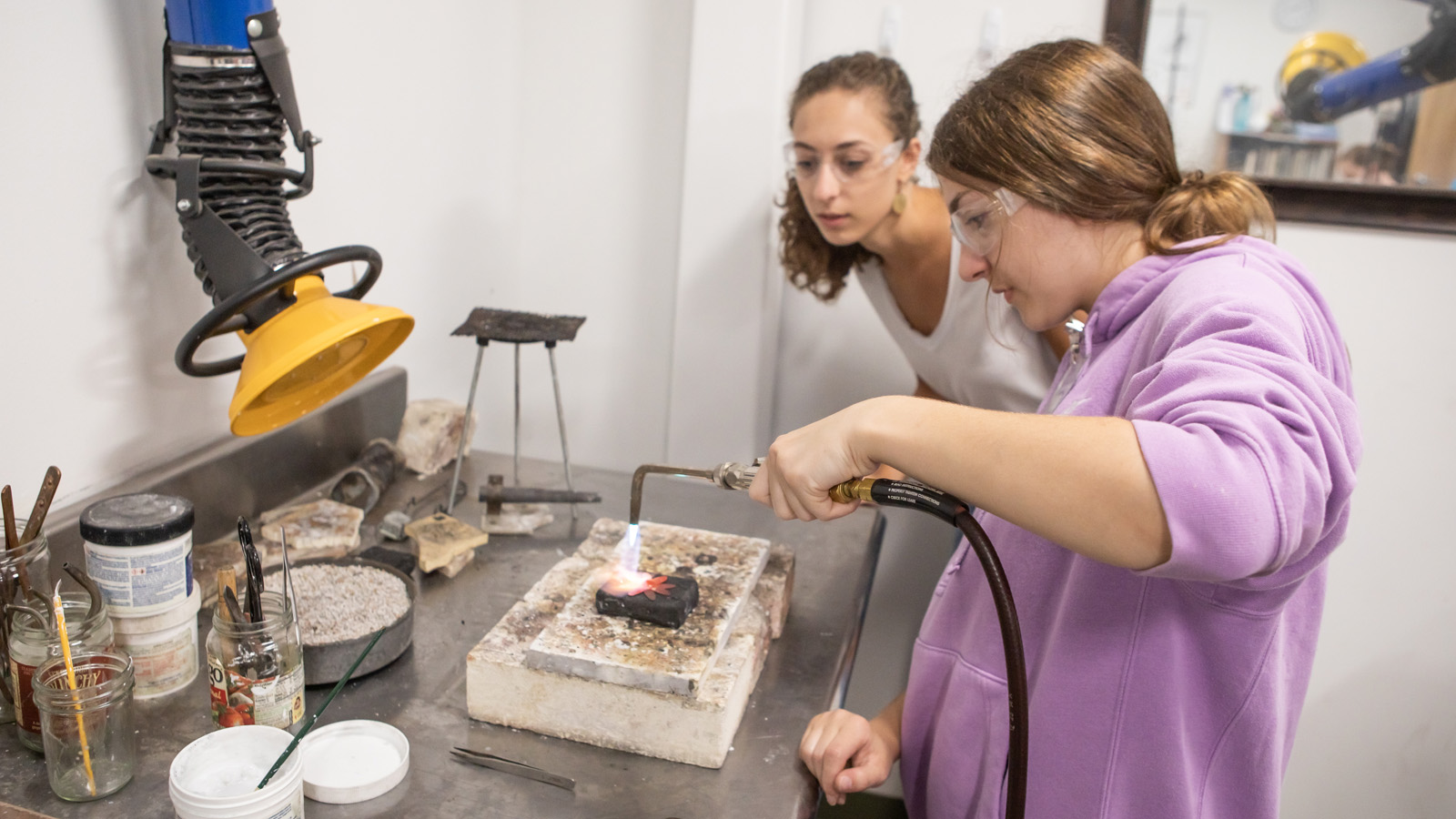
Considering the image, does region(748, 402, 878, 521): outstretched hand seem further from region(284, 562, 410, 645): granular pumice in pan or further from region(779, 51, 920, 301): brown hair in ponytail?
region(779, 51, 920, 301): brown hair in ponytail

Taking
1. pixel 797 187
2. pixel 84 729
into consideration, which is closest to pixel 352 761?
pixel 84 729

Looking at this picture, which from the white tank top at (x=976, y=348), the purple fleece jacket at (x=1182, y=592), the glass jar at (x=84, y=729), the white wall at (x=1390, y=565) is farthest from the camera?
the white wall at (x=1390, y=565)

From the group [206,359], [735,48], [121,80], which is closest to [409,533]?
[206,359]

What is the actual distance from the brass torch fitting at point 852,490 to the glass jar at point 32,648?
2.56 ft

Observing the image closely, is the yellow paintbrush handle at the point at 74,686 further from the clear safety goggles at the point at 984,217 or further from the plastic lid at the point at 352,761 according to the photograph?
the clear safety goggles at the point at 984,217

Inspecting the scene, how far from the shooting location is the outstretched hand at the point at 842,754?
1051 mm

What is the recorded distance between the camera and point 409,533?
1437 mm

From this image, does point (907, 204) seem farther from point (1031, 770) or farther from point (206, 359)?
point (206, 359)

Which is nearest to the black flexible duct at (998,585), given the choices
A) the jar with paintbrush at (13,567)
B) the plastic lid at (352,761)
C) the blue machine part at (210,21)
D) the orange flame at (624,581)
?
the orange flame at (624,581)

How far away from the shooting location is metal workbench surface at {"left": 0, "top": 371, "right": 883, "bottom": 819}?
3.11 ft

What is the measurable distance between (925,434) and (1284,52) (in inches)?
65.7

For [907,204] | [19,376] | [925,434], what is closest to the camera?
[925,434]

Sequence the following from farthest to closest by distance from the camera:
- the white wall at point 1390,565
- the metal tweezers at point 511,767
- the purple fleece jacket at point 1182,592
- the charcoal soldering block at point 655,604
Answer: the white wall at point 1390,565 → the charcoal soldering block at point 655,604 → the metal tweezers at point 511,767 → the purple fleece jacket at point 1182,592

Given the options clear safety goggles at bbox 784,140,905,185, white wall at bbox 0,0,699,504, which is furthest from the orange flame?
clear safety goggles at bbox 784,140,905,185
